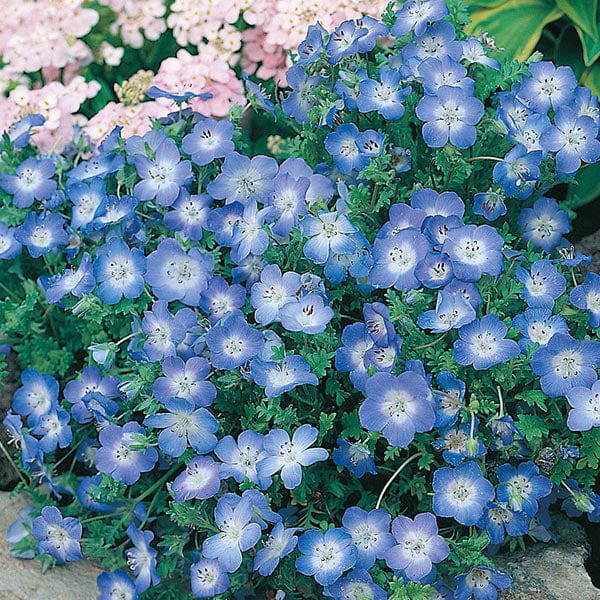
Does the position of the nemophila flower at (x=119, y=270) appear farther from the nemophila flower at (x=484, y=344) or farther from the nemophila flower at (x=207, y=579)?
the nemophila flower at (x=484, y=344)

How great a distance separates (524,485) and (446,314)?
0.35 meters

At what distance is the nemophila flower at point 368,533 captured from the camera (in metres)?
1.69

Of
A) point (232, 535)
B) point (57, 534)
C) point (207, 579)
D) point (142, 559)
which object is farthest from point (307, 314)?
point (57, 534)

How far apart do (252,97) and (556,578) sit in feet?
3.81

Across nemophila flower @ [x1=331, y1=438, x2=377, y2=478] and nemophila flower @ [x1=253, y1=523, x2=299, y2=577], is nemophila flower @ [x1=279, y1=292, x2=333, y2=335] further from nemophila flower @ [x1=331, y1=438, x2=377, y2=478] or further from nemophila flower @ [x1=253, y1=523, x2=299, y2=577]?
nemophila flower @ [x1=253, y1=523, x2=299, y2=577]

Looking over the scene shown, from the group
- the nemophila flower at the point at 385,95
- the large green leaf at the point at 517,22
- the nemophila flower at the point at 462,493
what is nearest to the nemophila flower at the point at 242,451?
the nemophila flower at the point at 462,493

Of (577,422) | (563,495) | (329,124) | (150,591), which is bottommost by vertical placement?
(150,591)

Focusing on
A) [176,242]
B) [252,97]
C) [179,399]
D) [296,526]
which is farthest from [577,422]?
[252,97]

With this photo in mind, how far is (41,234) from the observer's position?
2164 millimetres

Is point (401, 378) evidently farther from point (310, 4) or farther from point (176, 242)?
point (310, 4)

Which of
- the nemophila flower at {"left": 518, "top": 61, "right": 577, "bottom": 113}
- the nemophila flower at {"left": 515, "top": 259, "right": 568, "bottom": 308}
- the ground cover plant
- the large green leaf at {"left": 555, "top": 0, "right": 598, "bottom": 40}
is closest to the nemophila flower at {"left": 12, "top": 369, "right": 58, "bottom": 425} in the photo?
the ground cover plant

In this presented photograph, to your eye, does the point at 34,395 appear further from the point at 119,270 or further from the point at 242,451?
the point at 242,451

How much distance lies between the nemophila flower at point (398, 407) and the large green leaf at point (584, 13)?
129 cm

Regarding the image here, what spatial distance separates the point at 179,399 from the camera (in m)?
1.70
